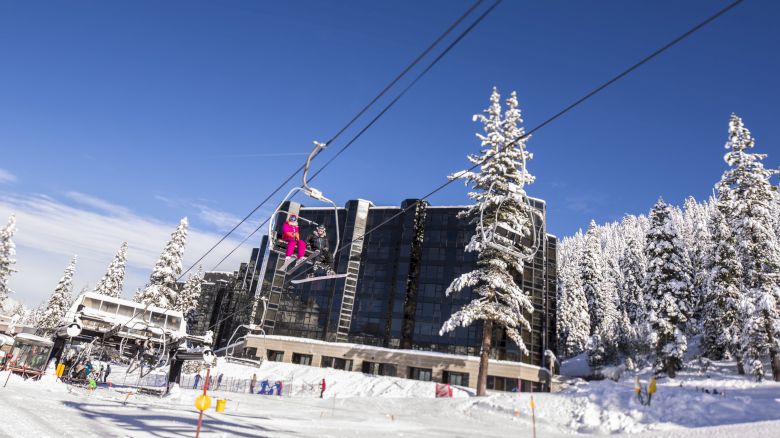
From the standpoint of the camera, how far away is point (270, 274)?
207ft

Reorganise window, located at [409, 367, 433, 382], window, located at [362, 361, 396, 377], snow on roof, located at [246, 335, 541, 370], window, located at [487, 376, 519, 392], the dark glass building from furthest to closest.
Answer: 1. the dark glass building
2. window, located at [362, 361, 396, 377]
3. window, located at [409, 367, 433, 382]
4. snow on roof, located at [246, 335, 541, 370]
5. window, located at [487, 376, 519, 392]

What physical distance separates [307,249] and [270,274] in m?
49.7

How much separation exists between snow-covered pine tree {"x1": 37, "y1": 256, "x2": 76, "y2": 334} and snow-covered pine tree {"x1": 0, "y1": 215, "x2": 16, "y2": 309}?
631 inches

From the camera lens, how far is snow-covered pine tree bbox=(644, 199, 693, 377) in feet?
116

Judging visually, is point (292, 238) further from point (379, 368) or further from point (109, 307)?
point (379, 368)

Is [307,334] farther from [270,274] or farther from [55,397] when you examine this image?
[55,397]

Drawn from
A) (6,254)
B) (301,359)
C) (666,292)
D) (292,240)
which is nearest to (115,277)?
(6,254)

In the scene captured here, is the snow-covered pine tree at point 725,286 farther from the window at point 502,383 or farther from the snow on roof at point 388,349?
the window at point 502,383

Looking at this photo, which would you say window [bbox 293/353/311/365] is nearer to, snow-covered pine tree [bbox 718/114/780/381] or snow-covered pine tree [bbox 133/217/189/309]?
snow-covered pine tree [bbox 133/217/189/309]

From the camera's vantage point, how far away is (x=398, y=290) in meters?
56.4

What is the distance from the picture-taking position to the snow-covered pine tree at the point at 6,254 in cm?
4412

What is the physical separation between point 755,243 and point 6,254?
6531cm

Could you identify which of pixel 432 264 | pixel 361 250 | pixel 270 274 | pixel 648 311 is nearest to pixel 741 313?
pixel 648 311

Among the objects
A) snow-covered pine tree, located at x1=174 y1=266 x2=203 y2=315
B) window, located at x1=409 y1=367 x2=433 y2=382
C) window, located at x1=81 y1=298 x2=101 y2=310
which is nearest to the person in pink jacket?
window, located at x1=81 y1=298 x2=101 y2=310
